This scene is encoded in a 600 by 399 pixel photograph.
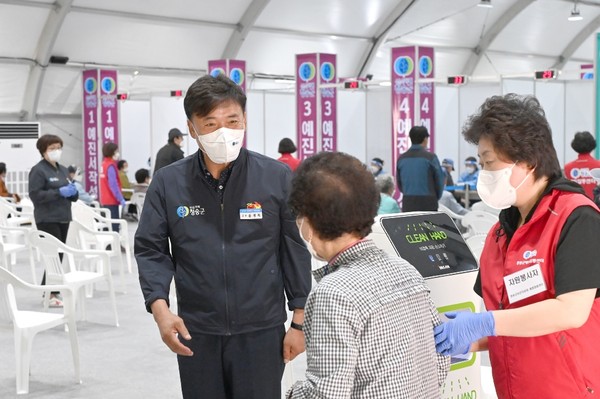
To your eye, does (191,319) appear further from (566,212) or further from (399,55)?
(399,55)

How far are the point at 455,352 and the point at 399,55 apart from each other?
10426 mm

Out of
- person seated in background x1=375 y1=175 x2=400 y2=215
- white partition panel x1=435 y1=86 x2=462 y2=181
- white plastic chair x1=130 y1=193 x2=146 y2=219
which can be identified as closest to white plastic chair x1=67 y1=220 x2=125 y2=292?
person seated in background x1=375 y1=175 x2=400 y2=215

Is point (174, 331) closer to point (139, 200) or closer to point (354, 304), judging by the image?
point (354, 304)

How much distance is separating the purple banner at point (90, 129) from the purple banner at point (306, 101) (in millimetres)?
4293

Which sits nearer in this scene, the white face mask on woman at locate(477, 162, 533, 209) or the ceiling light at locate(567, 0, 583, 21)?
the white face mask on woman at locate(477, 162, 533, 209)

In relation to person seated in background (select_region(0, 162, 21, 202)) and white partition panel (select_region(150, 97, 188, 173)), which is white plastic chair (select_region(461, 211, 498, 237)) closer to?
person seated in background (select_region(0, 162, 21, 202))

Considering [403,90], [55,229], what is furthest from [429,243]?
[403,90]

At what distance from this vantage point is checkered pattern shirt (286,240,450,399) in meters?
1.56

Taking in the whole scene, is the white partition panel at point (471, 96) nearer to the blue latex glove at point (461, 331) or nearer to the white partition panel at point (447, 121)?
the white partition panel at point (447, 121)

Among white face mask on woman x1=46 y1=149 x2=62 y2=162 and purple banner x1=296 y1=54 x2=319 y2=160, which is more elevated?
purple banner x1=296 y1=54 x2=319 y2=160

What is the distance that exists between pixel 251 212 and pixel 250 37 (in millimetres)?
15412

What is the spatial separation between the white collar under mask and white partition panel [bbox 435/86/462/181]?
41.0ft

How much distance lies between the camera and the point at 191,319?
8.09 feet

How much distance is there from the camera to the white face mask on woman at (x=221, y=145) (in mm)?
2439
